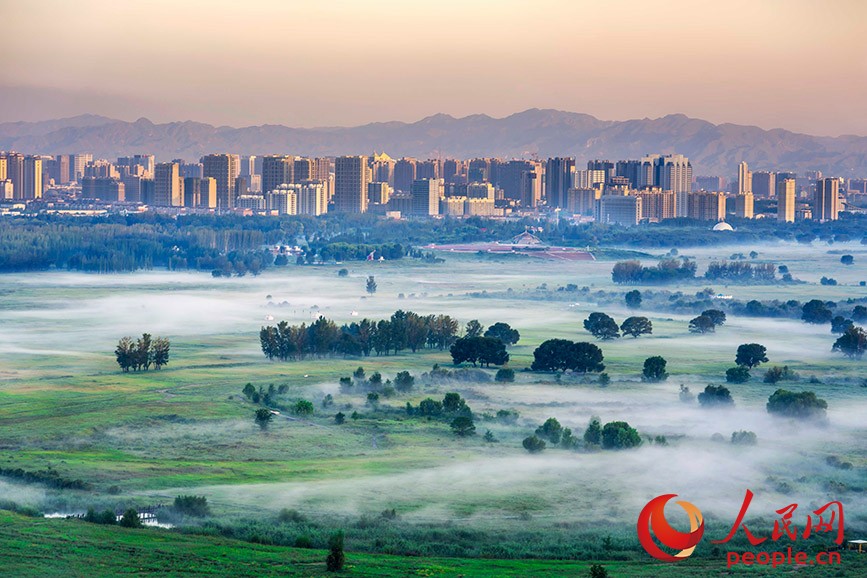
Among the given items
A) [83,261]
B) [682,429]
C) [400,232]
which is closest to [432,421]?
[682,429]

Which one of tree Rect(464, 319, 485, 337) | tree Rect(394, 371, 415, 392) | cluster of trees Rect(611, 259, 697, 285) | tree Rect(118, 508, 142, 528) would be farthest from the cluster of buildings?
tree Rect(118, 508, 142, 528)

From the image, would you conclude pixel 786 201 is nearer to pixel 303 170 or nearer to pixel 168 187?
pixel 303 170

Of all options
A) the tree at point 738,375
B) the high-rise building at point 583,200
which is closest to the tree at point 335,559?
the tree at point 738,375

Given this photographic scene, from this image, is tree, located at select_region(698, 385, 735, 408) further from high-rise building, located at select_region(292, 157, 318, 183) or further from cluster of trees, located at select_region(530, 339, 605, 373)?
high-rise building, located at select_region(292, 157, 318, 183)

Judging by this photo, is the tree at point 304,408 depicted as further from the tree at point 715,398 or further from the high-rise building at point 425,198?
the high-rise building at point 425,198

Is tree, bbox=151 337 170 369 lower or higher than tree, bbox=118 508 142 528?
higher
